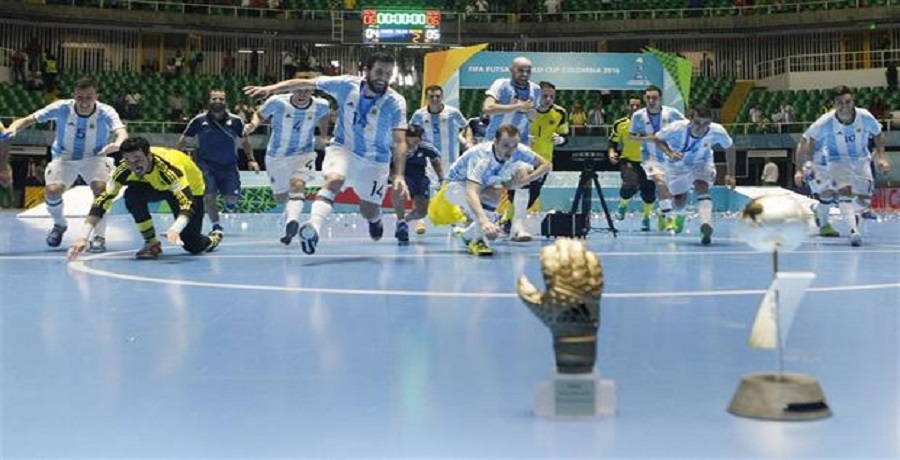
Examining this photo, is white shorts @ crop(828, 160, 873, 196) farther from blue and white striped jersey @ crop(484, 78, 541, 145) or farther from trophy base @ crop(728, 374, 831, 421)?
trophy base @ crop(728, 374, 831, 421)

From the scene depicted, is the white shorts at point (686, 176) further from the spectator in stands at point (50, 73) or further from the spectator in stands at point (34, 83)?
the spectator in stands at point (50, 73)

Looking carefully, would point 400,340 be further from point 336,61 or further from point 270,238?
point 336,61

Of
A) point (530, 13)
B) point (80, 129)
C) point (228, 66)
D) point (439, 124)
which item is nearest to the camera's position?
point (80, 129)

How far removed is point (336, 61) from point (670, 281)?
1290 inches

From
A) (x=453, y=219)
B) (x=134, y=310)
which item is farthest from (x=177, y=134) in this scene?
(x=134, y=310)

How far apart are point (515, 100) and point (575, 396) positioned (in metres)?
9.81

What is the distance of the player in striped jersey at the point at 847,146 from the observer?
12.0 m

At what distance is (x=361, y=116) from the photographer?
9.98 m

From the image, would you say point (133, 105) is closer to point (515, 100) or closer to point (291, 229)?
point (515, 100)

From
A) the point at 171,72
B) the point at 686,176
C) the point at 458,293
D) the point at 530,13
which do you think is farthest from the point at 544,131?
the point at 530,13

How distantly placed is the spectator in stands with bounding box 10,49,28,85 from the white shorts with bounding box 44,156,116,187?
2289cm

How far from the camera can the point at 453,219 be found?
1159 centimetres

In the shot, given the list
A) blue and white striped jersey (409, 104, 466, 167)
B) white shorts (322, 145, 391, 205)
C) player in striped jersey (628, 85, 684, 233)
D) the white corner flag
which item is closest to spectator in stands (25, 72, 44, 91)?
blue and white striped jersey (409, 104, 466, 167)

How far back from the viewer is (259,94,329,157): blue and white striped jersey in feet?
39.4
